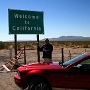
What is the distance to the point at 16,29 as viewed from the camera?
46.6 feet

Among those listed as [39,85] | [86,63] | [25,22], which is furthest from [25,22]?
[86,63]

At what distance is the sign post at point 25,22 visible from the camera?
1405 centimetres

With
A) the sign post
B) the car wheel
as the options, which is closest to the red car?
the car wheel

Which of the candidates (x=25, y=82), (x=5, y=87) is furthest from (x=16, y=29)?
(x=25, y=82)

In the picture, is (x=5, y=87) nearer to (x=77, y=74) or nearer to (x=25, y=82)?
(x=25, y=82)

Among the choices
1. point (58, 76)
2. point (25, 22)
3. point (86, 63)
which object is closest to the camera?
point (58, 76)

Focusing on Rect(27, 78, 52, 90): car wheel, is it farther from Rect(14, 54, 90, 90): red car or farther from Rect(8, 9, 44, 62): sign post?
Rect(8, 9, 44, 62): sign post

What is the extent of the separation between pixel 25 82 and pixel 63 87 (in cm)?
120

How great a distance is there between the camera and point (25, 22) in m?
14.3

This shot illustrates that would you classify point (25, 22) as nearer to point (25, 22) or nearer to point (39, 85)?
point (25, 22)

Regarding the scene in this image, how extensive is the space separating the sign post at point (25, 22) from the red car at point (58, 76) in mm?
7346

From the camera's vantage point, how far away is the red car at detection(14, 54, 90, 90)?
257 inches

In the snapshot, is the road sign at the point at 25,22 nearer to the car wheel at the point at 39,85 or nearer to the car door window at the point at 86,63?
the car wheel at the point at 39,85

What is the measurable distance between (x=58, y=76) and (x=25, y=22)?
8.10 metres
